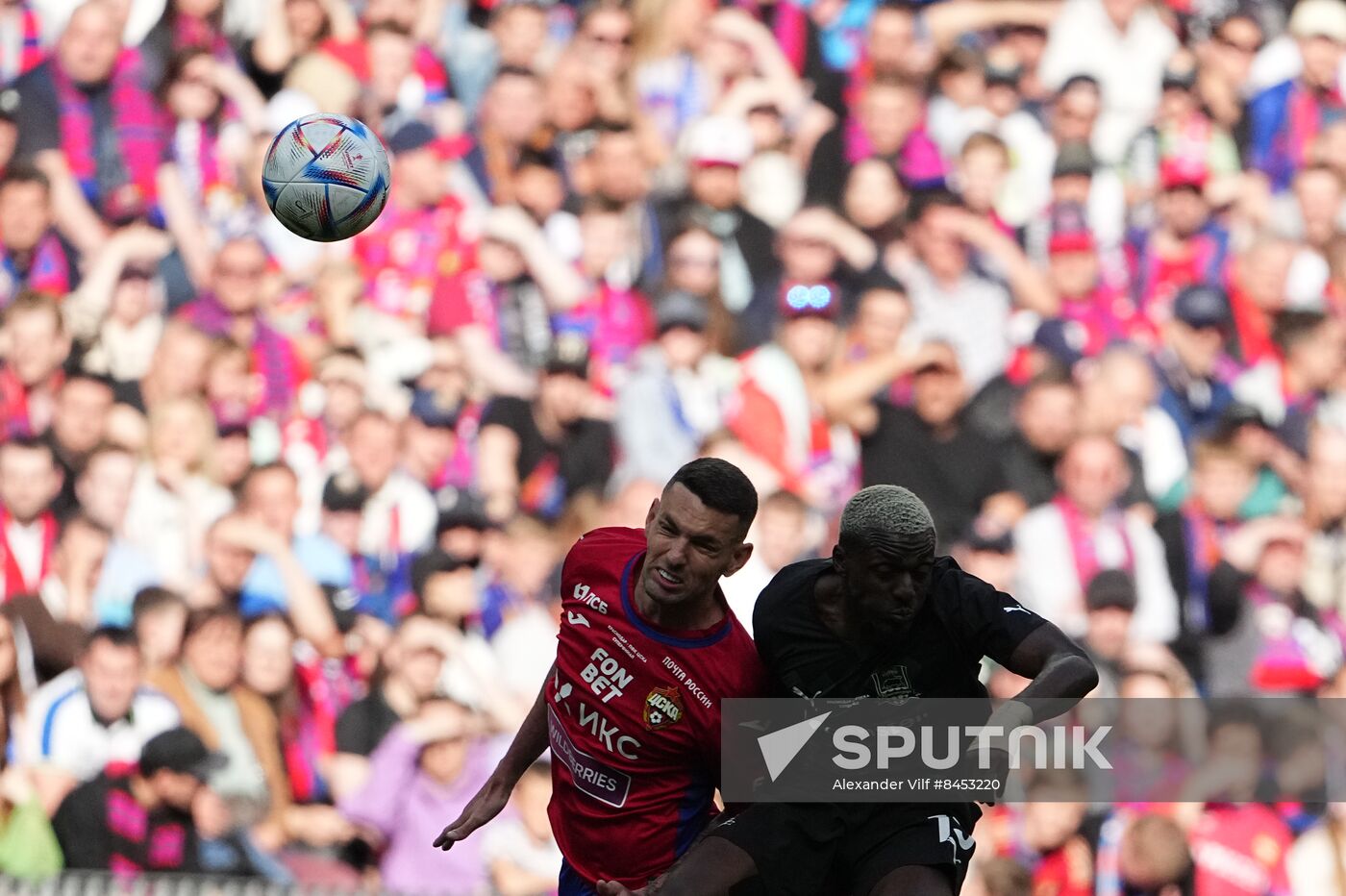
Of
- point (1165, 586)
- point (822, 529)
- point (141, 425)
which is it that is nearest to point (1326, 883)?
point (1165, 586)

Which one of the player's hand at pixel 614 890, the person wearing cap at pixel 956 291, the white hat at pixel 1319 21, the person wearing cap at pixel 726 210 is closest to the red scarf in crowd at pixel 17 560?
the person wearing cap at pixel 726 210

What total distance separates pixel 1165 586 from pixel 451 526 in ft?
10.1

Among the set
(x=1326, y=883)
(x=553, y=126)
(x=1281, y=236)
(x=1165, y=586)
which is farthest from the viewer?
(x=553, y=126)

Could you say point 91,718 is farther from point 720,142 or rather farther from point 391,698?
point 720,142

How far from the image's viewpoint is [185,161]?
9430mm

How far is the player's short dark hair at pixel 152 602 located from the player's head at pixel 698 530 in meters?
4.25

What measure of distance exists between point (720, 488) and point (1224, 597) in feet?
13.1

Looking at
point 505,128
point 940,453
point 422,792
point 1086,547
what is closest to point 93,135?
point 505,128

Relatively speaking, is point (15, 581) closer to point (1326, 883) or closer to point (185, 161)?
point (185, 161)

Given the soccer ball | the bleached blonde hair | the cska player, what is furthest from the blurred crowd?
the bleached blonde hair

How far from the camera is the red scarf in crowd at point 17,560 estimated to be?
8.66 metres

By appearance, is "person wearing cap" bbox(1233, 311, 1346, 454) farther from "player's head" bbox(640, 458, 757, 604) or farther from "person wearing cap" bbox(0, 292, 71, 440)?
"person wearing cap" bbox(0, 292, 71, 440)

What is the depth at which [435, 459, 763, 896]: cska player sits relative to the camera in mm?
4770

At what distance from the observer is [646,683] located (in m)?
4.91
